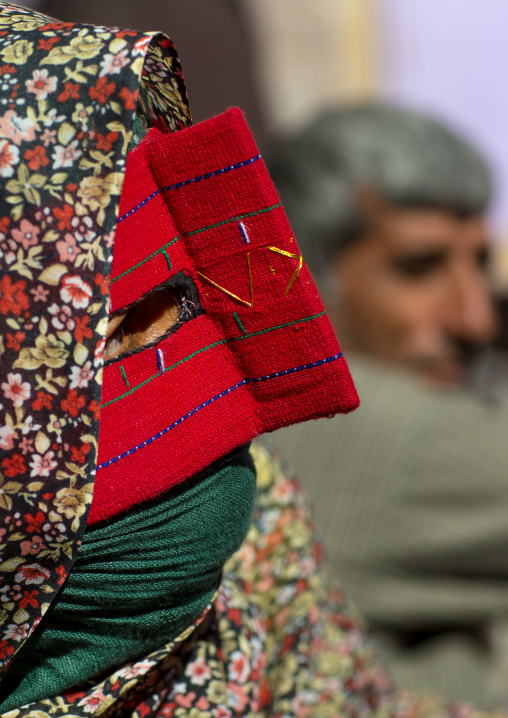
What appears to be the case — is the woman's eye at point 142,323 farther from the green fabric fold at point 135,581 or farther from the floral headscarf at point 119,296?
the green fabric fold at point 135,581

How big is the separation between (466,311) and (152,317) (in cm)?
204

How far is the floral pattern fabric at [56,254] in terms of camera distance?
26.7 inches

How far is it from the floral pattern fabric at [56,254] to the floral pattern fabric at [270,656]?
26cm

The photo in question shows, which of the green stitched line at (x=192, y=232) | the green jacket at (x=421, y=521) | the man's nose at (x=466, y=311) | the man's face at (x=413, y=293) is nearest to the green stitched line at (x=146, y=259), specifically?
the green stitched line at (x=192, y=232)

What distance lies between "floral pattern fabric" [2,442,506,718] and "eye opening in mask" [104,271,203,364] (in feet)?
1.18

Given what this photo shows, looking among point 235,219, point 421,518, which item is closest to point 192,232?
point 235,219

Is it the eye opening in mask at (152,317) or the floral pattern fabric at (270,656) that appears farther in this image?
the floral pattern fabric at (270,656)

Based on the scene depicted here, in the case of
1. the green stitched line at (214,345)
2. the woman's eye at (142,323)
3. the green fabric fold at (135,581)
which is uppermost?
the woman's eye at (142,323)

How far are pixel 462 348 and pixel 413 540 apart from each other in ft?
3.43

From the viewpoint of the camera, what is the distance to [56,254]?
27.1 inches

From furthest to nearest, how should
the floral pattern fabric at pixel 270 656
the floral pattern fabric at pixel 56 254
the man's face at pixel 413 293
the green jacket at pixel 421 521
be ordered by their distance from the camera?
the man's face at pixel 413 293, the green jacket at pixel 421 521, the floral pattern fabric at pixel 270 656, the floral pattern fabric at pixel 56 254

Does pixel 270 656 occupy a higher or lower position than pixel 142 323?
lower

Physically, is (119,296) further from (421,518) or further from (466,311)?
Answer: (466,311)

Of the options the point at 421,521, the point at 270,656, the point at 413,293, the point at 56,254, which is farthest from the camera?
the point at 413,293
